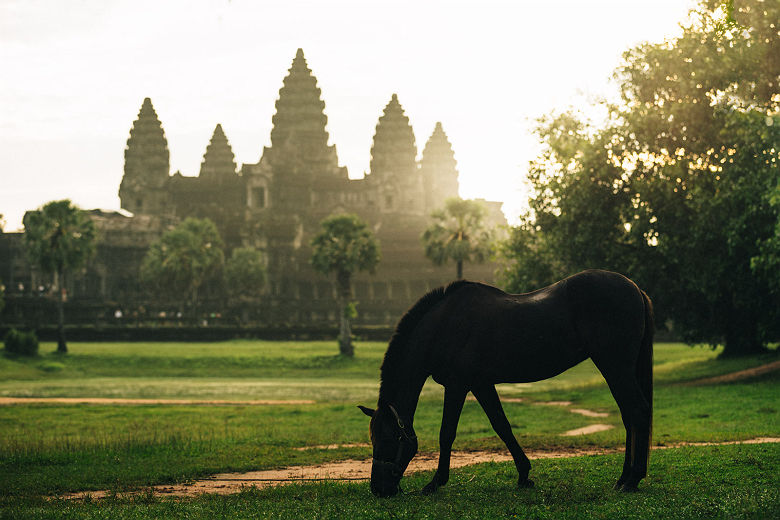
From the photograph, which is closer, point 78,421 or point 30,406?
point 78,421

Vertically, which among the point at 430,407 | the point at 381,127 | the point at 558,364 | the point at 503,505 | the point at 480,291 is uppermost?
the point at 381,127

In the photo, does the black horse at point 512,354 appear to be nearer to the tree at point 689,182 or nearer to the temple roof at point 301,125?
the tree at point 689,182

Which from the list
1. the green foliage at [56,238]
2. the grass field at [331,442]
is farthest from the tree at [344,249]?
the grass field at [331,442]

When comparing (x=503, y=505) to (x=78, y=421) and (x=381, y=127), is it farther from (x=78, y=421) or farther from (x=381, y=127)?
(x=381, y=127)

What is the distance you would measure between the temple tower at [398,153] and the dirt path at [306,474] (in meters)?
94.1

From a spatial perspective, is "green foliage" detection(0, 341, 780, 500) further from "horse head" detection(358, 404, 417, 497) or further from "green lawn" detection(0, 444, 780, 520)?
"horse head" detection(358, 404, 417, 497)

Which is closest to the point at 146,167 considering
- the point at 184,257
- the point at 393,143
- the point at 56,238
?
the point at 393,143

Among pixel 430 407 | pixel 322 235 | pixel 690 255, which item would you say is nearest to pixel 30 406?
pixel 430 407

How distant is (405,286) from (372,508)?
7700cm

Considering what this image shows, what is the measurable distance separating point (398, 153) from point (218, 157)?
23890 millimetres

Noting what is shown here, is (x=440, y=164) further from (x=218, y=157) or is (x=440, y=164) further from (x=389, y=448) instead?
(x=389, y=448)

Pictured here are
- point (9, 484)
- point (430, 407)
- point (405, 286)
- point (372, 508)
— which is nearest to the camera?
point (372, 508)

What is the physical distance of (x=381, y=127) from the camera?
4419 inches

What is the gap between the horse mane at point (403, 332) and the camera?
902cm
